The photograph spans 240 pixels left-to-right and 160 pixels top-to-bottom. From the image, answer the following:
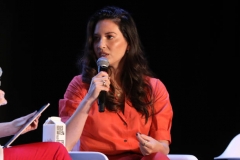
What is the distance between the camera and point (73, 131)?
2.39m

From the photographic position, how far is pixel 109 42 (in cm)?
255

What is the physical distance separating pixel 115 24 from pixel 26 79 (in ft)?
4.79

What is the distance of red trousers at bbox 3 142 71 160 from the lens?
6.01ft

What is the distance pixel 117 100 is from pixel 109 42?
307 millimetres

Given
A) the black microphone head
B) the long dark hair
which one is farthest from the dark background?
the black microphone head

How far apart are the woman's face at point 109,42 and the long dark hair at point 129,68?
0.03 m

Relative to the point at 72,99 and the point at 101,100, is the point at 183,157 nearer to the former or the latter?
the point at 101,100

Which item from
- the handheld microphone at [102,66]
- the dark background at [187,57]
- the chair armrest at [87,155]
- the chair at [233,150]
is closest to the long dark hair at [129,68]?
the handheld microphone at [102,66]

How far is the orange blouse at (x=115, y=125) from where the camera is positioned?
2.46m

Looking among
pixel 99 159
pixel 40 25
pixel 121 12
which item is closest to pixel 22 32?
pixel 40 25

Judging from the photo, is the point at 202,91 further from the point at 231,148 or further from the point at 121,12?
the point at 121,12

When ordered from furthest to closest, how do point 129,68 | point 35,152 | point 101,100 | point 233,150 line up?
point 233,150 < point 129,68 < point 101,100 < point 35,152

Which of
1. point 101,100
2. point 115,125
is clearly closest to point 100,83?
point 101,100

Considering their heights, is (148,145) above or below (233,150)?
above
